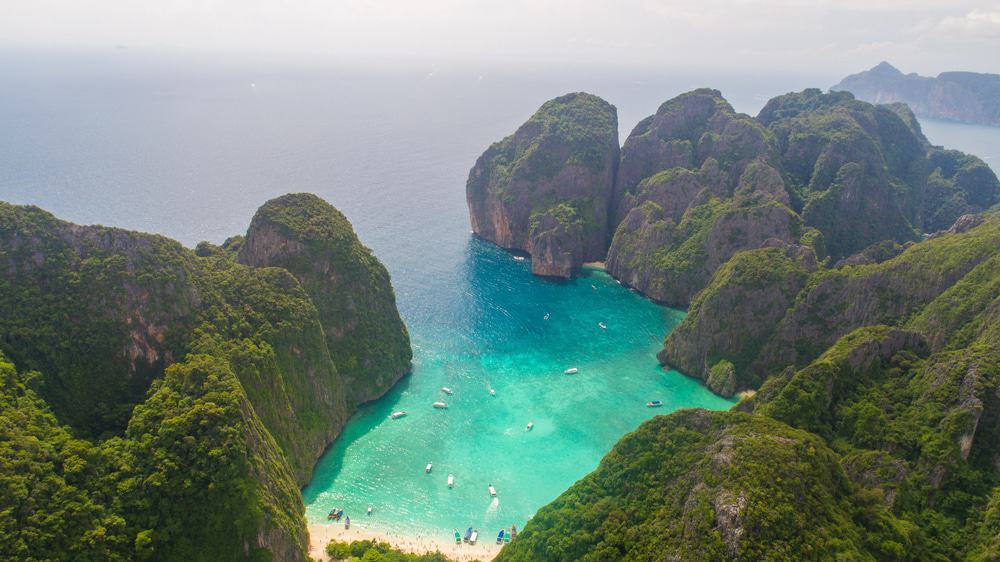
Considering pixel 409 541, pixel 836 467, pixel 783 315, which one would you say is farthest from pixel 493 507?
pixel 783 315

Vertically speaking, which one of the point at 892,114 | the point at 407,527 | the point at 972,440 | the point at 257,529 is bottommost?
the point at 407,527

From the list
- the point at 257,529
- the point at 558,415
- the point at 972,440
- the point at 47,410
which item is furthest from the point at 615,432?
the point at 47,410

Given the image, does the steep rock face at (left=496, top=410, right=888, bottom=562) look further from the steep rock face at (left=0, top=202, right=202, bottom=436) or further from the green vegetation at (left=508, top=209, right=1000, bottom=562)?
the steep rock face at (left=0, top=202, right=202, bottom=436)

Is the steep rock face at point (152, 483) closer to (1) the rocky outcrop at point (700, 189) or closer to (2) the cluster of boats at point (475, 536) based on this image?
(2) the cluster of boats at point (475, 536)

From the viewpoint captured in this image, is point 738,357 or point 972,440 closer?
point 972,440

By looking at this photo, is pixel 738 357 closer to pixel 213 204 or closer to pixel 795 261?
pixel 795 261

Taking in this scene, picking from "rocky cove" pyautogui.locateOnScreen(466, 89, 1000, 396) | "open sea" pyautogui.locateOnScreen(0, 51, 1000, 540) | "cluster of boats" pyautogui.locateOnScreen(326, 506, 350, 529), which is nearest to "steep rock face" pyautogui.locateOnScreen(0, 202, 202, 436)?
"cluster of boats" pyautogui.locateOnScreen(326, 506, 350, 529)
